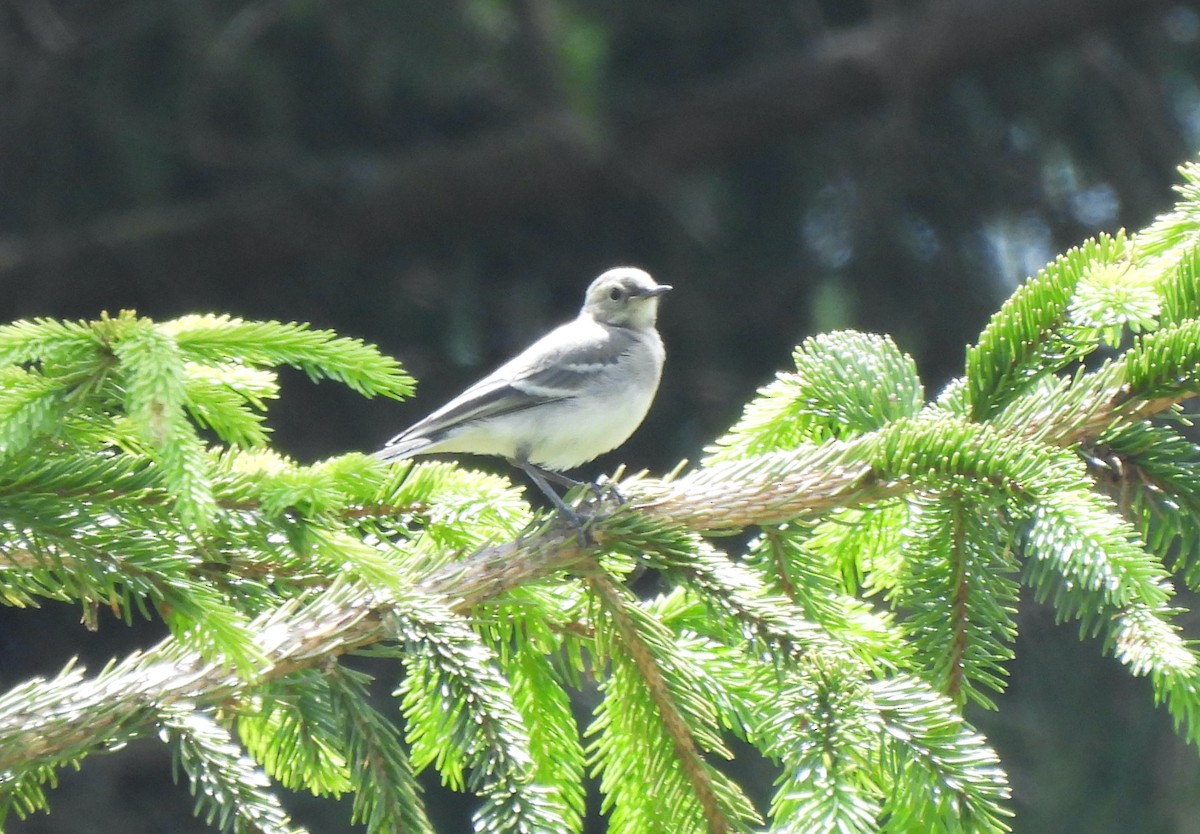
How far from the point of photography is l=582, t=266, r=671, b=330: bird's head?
4.46m

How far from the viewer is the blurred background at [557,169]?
225 inches

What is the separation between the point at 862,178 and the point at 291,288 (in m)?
2.78

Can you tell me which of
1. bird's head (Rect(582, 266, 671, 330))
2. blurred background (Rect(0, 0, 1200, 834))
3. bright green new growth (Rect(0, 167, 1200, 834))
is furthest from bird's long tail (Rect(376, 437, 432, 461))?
blurred background (Rect(0, 0, 1200, 834))

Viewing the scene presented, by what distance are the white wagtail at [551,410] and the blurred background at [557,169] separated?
174 centimetres

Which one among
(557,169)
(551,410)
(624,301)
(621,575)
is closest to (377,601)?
(621,575)

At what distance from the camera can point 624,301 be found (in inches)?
177

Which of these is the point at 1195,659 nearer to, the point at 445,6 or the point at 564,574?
the point at 564,574

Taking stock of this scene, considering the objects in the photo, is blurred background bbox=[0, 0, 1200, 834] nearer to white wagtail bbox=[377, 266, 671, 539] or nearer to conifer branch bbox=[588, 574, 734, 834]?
white wagtail bbox=[377, 266, 671, 539]

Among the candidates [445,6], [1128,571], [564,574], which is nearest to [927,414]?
[1128,571]

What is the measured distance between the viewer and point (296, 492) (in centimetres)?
165

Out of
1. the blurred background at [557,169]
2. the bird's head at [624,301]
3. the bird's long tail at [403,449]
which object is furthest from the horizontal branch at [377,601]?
the blurred background at [557,169]

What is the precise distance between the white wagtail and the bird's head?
1.24 ft

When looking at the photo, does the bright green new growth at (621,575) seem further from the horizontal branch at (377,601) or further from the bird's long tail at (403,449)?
the bird's long tail at (403,449)

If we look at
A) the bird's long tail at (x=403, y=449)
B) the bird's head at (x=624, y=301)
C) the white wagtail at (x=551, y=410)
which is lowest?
the bird's long tail at (x=403, y=449)
